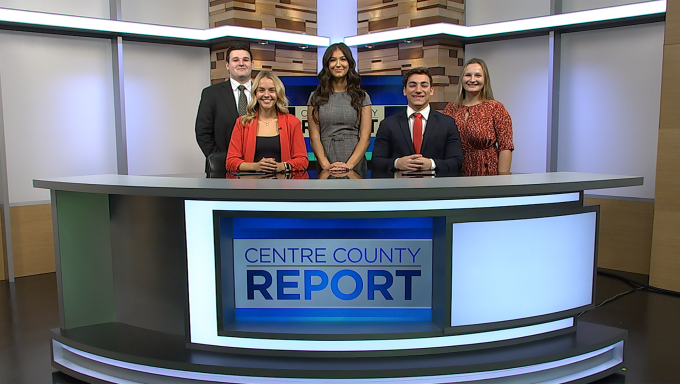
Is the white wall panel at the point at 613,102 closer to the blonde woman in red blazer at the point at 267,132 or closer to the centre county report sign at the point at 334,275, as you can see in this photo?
the blonde woman in red blazer at the point at 267,132

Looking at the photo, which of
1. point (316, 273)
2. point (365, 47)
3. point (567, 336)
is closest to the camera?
point (316, 273)

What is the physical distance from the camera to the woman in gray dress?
3391mm

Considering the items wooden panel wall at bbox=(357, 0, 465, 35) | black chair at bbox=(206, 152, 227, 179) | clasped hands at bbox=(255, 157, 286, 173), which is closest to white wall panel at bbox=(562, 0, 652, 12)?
wooden panel wall at bbox=(357, 0, 465, 35)

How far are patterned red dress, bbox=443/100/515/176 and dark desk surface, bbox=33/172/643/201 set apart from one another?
3.33ft

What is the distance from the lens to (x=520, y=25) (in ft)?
15.2

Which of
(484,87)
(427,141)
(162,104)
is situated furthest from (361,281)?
(162,104)

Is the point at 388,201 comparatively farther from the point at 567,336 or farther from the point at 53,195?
the point at 53,195

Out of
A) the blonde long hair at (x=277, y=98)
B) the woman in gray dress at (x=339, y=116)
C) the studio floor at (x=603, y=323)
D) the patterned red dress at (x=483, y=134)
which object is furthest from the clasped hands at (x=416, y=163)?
the studio floor at (x=603, y=323)

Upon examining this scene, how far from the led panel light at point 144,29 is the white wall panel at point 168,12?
1.13 feet

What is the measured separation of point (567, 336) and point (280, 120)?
1.90 meters

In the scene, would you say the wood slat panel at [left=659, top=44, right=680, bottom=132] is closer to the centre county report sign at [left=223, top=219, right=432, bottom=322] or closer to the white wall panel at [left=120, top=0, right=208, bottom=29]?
the centre county report sign at [left=223, top=219, right=432, bottom=322]

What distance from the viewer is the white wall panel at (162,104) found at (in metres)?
4.99

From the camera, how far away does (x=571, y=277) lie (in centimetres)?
251

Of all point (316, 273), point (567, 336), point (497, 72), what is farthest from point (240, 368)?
point (497, 72)
